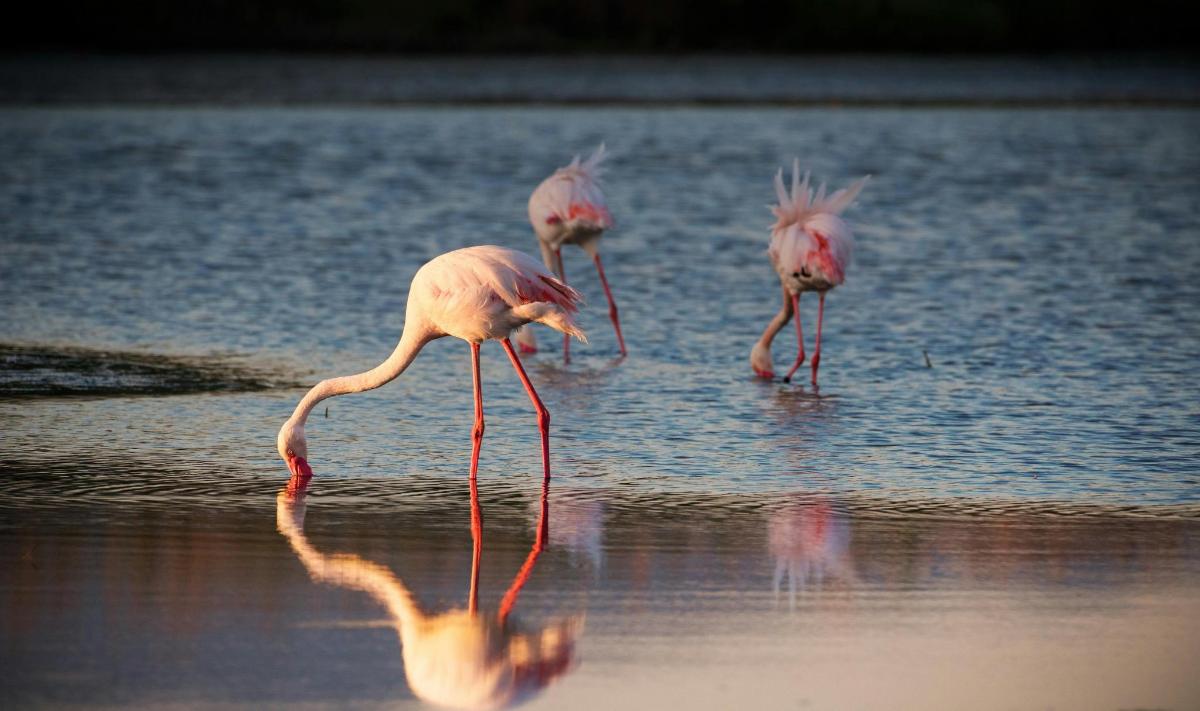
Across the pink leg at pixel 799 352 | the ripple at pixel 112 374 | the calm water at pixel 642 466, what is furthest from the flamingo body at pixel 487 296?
the pink leg at pixel 799 352

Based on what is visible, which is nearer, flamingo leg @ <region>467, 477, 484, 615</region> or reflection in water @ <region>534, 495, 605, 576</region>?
flamingo leg @ <region>467, 477, 484, 615</region>

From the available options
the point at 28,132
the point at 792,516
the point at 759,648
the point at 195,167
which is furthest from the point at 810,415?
the point at 28,132

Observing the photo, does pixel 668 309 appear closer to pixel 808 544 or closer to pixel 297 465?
pixel 297 465

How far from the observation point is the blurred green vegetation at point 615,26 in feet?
169

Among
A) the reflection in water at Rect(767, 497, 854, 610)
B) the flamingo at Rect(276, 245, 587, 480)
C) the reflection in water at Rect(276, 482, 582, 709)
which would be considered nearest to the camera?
the reflection in water at Rect(276, 482, 582, 709)

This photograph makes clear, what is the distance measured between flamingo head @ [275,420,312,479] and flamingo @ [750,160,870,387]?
3602mm

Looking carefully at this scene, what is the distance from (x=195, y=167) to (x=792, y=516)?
17549mm

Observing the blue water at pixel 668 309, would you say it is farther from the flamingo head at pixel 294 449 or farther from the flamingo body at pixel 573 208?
the flamingo body at pixel 573 208

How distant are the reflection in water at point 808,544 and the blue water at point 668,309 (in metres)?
0.47

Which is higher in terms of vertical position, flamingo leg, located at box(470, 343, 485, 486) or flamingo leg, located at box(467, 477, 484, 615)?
flamingo leg, located at box(470, 343, 485, 486)

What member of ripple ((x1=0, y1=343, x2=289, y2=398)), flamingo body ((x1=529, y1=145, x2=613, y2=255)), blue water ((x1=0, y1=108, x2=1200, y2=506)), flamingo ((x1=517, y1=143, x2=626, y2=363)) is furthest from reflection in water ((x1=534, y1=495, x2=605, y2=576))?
flamingo body ((x1=529, y1=145, x2=613, y2=255))

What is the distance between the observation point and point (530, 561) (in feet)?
21.2

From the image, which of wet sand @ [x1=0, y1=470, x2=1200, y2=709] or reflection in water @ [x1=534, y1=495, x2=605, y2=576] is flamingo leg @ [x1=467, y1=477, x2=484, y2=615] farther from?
reflection in water @ [x1=534, y1=495, x2=605, y2=576]

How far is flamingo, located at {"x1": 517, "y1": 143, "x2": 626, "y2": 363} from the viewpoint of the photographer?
39.2 feet
